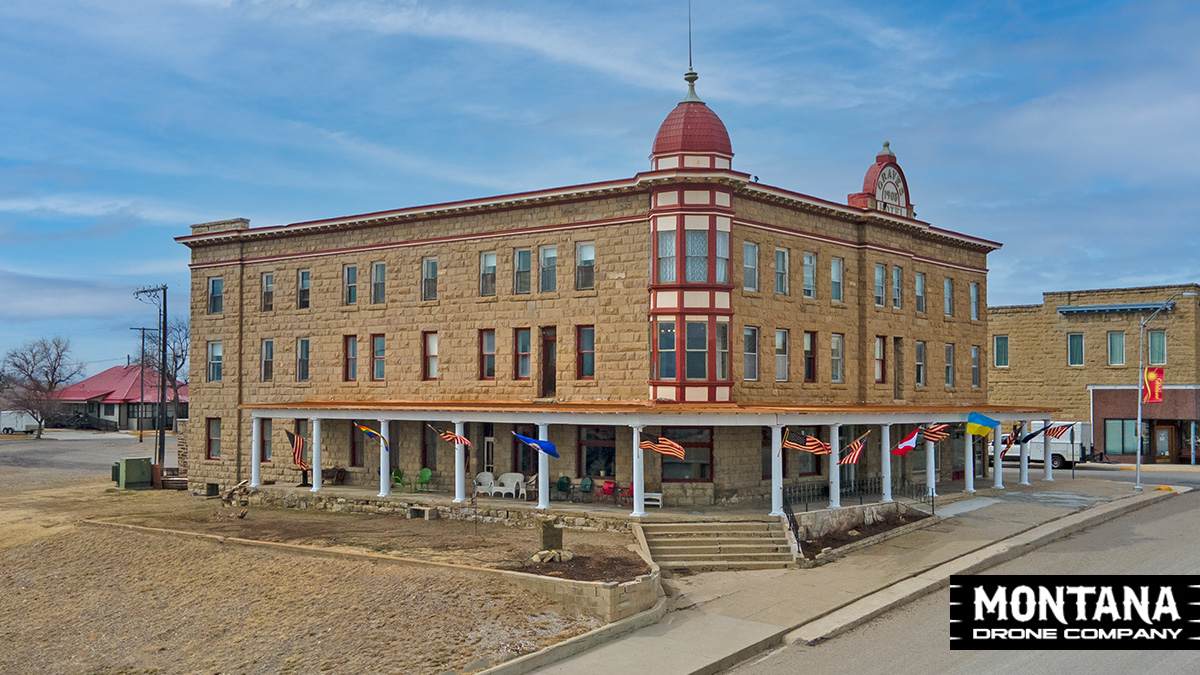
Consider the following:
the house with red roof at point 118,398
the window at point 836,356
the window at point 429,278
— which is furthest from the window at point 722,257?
the house with red roof at point 118,398

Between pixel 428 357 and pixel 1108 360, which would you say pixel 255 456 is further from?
pixel 1108 360

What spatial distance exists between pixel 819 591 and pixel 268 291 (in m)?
27.1

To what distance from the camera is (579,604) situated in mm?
Answer: 18562

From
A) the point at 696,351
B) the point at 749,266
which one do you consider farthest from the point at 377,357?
the point at 749,266

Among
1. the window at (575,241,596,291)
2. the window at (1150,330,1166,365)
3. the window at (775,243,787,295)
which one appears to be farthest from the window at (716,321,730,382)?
the window at (1150,330,1166,365)

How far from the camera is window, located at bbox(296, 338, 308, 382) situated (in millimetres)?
38438

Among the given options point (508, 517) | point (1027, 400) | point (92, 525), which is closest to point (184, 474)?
point (92, 525)

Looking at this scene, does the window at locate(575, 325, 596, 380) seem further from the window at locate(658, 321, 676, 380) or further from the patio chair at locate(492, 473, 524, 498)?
the patio chair at locate(492, 473, 524, 498)

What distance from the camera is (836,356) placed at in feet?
112

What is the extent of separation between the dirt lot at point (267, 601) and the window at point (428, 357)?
6.33 metres

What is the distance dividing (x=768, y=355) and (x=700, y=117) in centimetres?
790

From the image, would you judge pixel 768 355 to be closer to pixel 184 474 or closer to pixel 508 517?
pixel 508 517

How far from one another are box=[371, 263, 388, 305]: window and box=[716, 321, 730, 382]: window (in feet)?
45.0

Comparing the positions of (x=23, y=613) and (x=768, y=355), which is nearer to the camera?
(x=23, y=613)
